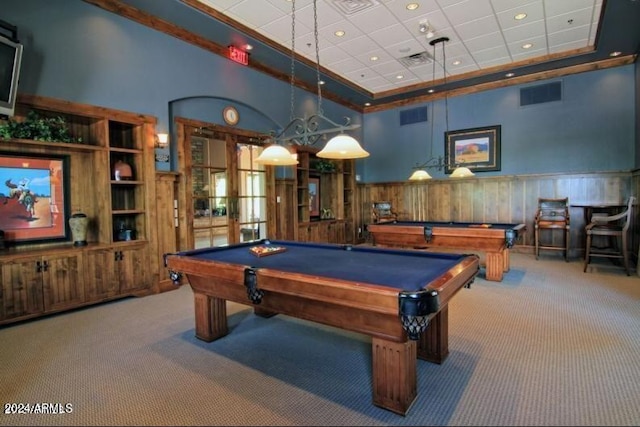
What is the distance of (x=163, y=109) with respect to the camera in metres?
4.65

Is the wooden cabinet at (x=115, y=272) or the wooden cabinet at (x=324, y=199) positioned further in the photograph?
the wooden cabinet at (x=324, y=199)

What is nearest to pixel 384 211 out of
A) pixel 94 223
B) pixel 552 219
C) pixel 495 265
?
pixel 495 265

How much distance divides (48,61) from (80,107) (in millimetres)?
522

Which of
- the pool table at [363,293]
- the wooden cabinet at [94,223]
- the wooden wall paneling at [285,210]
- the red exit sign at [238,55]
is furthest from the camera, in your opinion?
the wooden wall paneling at [285,210]

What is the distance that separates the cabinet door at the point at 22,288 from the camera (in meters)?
3.36

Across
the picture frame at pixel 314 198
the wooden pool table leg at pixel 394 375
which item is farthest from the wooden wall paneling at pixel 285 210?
the wooden pool table leg at pixel 394 375

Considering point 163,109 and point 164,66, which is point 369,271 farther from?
point 164,66

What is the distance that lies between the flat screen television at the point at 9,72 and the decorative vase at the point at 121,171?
4.01 feet

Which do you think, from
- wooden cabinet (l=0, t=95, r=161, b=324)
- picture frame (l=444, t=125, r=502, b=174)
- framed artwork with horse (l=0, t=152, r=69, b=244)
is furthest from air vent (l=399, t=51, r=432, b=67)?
framed artwork with horse (l=0, t=152, r=69, b=244)

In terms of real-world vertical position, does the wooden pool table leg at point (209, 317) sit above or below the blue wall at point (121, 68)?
below

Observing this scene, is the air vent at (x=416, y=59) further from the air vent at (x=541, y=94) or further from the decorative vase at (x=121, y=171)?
the decorative vase at (x=121, y=171)

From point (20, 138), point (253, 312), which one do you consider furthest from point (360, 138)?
point (20, 138)

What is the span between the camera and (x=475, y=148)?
25.0ft

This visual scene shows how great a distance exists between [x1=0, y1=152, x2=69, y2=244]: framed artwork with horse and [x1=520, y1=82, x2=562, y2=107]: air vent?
27.0 ft
